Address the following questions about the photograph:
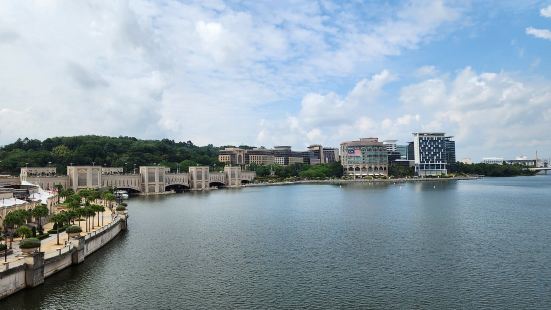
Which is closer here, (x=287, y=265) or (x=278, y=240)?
(x=287, y=265)

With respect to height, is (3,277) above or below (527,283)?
above

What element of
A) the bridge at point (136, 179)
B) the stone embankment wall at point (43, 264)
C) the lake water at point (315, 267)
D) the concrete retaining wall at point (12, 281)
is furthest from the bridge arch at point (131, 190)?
the concrete retaining wall at point (12, 281)

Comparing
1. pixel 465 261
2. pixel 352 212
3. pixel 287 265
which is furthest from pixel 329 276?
pixel 352 212

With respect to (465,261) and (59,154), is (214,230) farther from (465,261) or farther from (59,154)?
(59,154)

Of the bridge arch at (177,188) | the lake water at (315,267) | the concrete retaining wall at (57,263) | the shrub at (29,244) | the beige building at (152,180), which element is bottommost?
the lake water at (315,267)

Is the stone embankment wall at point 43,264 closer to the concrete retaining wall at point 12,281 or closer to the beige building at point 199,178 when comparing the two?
the concrete retaining wall at point 12,281

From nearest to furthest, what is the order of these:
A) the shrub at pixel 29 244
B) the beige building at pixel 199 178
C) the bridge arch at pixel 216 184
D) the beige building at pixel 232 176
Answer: the shrub at pixel 29 244, the beige building at pixel 199 178, the bridge arch at pixel 216 184, the beige building at pixel 232 176

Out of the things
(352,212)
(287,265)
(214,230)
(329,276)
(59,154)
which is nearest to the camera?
(329,276)

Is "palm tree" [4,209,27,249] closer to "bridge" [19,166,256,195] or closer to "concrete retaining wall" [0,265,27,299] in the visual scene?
"concrete retaining wall" [0,265,27,299]

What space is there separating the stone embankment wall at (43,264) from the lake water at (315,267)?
2.48 feet

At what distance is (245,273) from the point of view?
37.7 metres

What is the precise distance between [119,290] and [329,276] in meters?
16.6

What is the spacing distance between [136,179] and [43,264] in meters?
112

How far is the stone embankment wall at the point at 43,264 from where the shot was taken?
3048 centimetres
